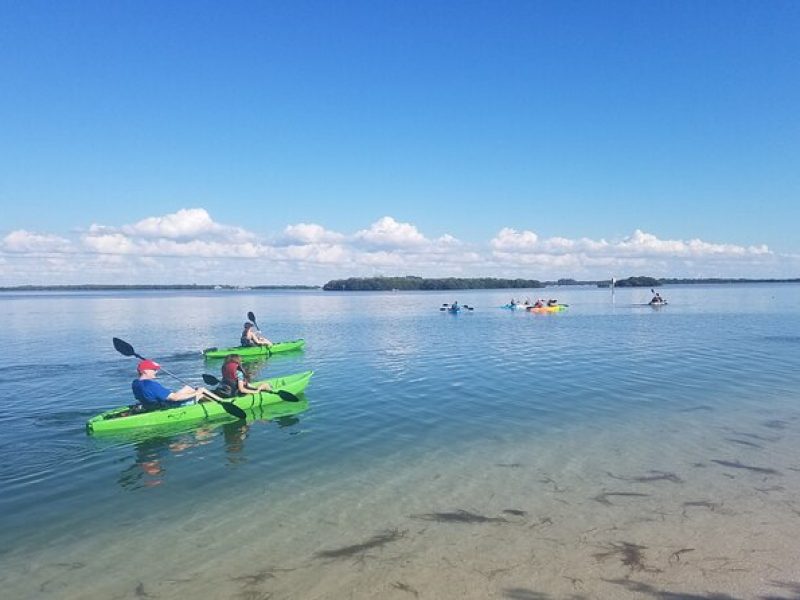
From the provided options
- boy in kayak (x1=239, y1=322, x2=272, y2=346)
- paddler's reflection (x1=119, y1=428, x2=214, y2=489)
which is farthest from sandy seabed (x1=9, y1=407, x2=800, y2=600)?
boy in kayak (x1=239, y1=322, x2=272, y2=346)

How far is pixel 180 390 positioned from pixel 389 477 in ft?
26.5

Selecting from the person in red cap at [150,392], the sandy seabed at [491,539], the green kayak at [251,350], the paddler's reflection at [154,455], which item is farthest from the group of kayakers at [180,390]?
the green kayak at [251,350]

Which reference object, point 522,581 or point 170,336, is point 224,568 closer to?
point 522,581

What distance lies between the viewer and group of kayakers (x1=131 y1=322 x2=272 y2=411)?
15500 millimetres

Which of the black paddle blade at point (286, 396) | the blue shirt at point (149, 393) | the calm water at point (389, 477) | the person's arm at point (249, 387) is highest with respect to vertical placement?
the blue shirt at point (149, 393)

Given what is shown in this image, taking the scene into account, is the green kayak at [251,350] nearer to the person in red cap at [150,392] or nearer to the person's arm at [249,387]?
the person's arm at [249,387]

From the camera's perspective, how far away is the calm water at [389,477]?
7.58 m

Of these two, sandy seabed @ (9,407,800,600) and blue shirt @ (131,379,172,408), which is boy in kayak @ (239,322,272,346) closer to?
blue shirt @ (131,379,172,408)

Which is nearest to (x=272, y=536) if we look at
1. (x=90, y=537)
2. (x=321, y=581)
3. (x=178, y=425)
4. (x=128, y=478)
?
(x=321, y=581)

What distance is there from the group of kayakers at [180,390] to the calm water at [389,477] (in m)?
1.30

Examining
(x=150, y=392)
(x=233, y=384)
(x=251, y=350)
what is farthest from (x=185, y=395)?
(x=251, y=350)

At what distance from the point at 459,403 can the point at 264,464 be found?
7461 mm

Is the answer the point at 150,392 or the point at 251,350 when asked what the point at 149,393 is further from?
the point at 251,350

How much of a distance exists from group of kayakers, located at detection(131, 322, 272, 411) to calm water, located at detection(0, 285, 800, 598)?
1299 millimetres
